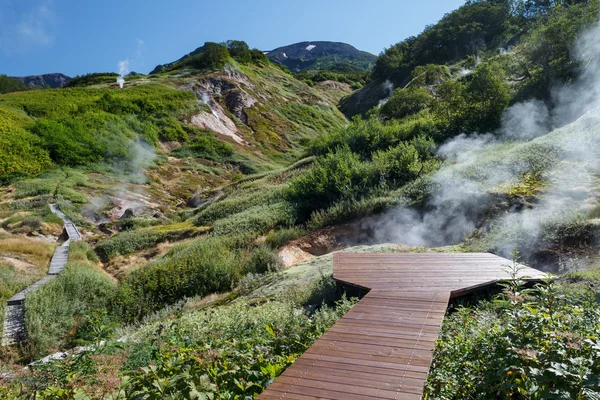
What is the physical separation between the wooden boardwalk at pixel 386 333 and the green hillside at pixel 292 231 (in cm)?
26

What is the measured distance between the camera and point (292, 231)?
11.9 m

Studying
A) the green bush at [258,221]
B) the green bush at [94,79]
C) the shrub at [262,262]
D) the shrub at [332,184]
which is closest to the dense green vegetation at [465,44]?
the shrub at [332,184]

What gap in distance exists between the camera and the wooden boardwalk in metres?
2.72

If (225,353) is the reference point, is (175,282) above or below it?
below

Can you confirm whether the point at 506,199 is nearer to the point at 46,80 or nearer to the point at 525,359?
the point at 525,359

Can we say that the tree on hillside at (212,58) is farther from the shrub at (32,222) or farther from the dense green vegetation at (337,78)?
the shrub at (32,222)

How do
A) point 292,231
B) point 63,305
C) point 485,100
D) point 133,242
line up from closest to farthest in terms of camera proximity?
point 63,305 < point 292,231 < point 133,242 < point 485,100

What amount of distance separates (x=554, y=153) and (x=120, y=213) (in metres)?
21.3

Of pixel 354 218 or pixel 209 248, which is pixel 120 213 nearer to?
pixel 209 248


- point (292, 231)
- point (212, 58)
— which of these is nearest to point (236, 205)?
point (292, 231)

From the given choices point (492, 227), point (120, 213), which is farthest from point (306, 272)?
point (120, 213)

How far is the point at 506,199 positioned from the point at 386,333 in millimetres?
7448

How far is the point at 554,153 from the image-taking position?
10719mm

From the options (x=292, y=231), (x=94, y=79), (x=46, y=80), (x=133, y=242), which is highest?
(x=46, y=80)
